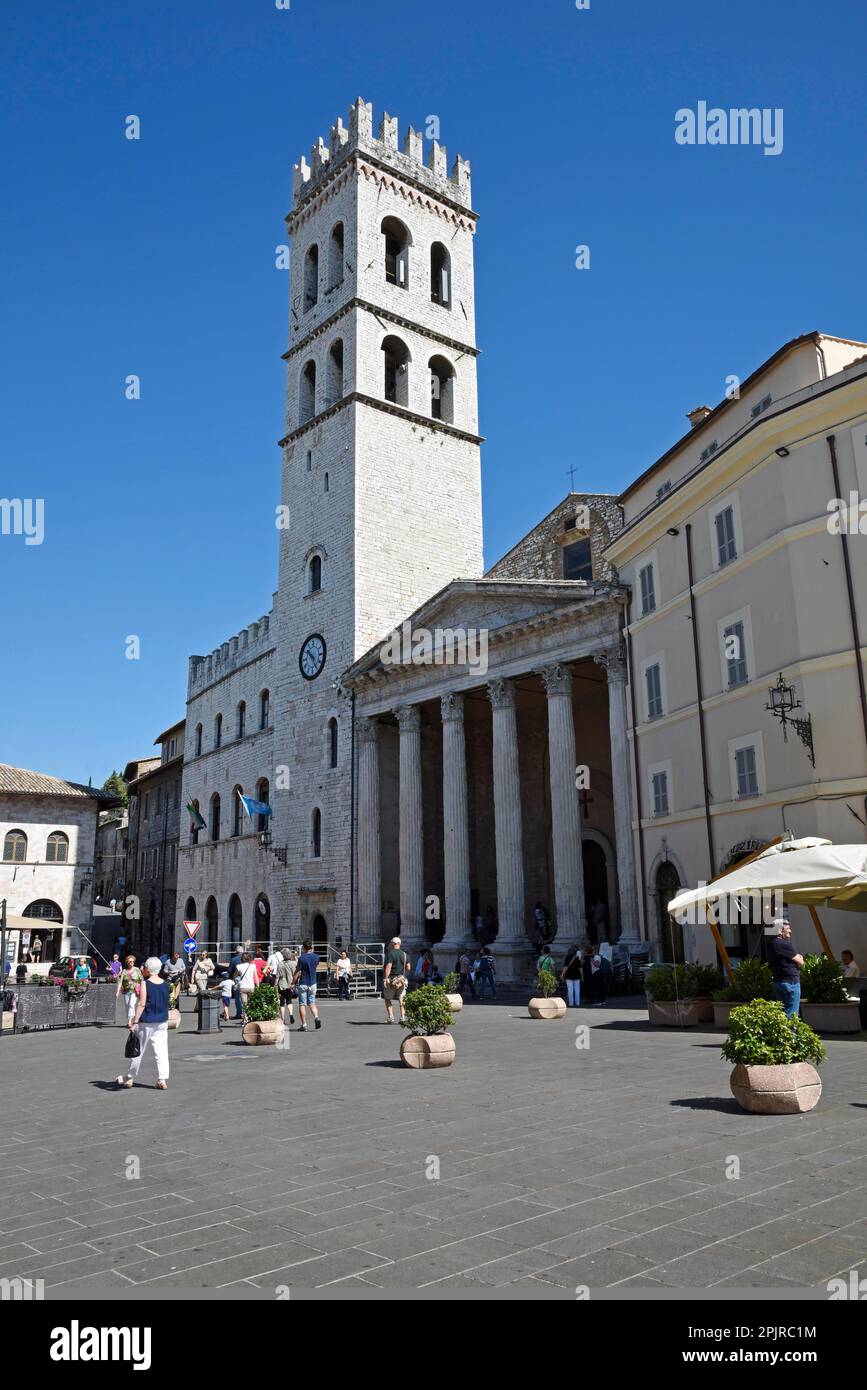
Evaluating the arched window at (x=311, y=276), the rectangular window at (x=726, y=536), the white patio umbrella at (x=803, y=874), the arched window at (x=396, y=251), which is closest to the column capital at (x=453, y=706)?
the rectangular window at (x=726, y=536)

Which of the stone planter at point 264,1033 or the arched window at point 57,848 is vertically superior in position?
the arched window at point 57,848

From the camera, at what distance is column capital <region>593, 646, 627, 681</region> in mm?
26781

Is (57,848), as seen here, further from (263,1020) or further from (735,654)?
(735,654)

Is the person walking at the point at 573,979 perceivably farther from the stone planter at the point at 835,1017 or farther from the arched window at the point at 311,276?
the arched window at the point at 311,276

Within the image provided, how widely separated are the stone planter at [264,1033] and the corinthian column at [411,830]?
52.5 ft

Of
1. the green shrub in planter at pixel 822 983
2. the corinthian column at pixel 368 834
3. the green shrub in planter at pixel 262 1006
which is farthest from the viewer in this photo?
the corinthian column at pixel 368 834

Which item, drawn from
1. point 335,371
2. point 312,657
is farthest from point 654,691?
point 335,371

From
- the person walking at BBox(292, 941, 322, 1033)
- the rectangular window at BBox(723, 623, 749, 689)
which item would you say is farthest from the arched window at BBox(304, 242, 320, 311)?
the person walking at BBox(292, 941, 322, 1033)

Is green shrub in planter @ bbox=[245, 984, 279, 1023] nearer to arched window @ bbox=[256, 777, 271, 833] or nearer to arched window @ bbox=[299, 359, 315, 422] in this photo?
arched window @ bbox=[256, 777, 271, 833]

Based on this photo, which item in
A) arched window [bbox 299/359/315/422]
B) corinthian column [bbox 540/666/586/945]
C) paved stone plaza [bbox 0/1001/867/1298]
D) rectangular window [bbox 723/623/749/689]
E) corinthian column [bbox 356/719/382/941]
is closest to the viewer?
paved stone plaza [bbox 0/1001/867/1298]

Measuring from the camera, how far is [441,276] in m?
43.1

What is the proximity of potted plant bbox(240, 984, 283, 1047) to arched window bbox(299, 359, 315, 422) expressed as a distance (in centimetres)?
3053

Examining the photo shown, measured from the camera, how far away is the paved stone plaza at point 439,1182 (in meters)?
4.73
